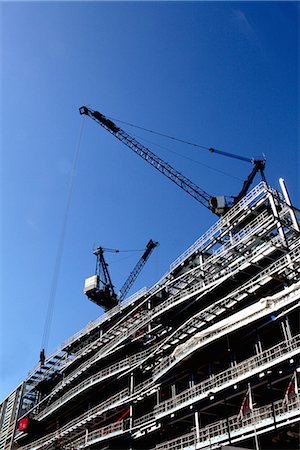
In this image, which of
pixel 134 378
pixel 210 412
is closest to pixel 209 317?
pixel 210 412

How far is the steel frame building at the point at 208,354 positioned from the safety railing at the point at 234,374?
0.10 m

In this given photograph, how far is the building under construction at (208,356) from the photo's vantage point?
98.3ft

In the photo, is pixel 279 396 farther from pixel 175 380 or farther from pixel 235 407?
pixel 175 380

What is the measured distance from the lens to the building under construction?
30.0m

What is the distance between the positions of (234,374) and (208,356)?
14.2ft

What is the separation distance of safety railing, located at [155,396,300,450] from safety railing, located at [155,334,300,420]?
241 cm

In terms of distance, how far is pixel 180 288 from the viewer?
4316 centimetres

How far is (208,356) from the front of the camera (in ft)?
119

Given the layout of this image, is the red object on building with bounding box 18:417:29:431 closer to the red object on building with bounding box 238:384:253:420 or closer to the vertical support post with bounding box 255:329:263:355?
the red object on building with bounding box 238:384:253:420

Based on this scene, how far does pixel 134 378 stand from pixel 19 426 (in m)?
24.4

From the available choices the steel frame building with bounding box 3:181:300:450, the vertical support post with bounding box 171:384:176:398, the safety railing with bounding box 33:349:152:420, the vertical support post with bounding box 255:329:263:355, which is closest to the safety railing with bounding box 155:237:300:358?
the steel frame building with bounding box 3:181:300:450

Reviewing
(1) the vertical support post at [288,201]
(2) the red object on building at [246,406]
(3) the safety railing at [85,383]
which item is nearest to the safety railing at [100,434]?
(3) the safety railing at [85,383]

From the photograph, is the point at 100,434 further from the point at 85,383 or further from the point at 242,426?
the point at 242,426

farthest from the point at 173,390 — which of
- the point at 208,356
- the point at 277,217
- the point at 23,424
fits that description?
the point at 23,424
